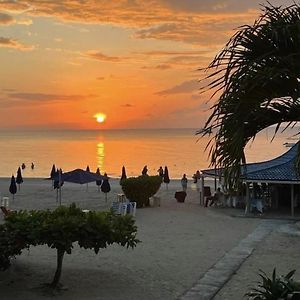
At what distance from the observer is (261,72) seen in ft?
15.9

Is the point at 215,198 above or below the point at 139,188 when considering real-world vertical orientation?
below

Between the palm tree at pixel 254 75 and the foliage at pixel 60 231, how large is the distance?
3473 millimetres

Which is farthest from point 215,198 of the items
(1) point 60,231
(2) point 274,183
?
(1) point 60,231

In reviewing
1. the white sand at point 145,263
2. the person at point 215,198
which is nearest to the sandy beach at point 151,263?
the white sand at point 145,263

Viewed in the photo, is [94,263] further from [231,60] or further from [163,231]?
[231,60]

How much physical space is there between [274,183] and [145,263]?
34.4 ft

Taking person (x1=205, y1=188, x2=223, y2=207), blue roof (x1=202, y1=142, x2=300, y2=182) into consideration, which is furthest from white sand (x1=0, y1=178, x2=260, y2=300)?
person (x1=205, y1=188, x2=223, y2=207)

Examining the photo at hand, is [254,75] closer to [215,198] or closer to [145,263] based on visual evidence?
[145,263]

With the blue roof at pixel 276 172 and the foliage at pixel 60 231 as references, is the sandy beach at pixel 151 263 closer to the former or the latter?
the foliage at pixel 60 231

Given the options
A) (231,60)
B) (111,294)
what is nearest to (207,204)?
(111,294)

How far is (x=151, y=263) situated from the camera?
36.9ft

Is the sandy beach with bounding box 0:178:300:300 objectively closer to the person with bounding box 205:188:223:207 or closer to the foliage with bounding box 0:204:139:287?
the foliage with bounding box 0:204:139:287

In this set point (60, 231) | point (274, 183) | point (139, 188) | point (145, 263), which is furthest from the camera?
point (139, 188)

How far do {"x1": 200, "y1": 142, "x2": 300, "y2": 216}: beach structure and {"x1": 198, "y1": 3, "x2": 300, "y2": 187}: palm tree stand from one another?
14137mm
